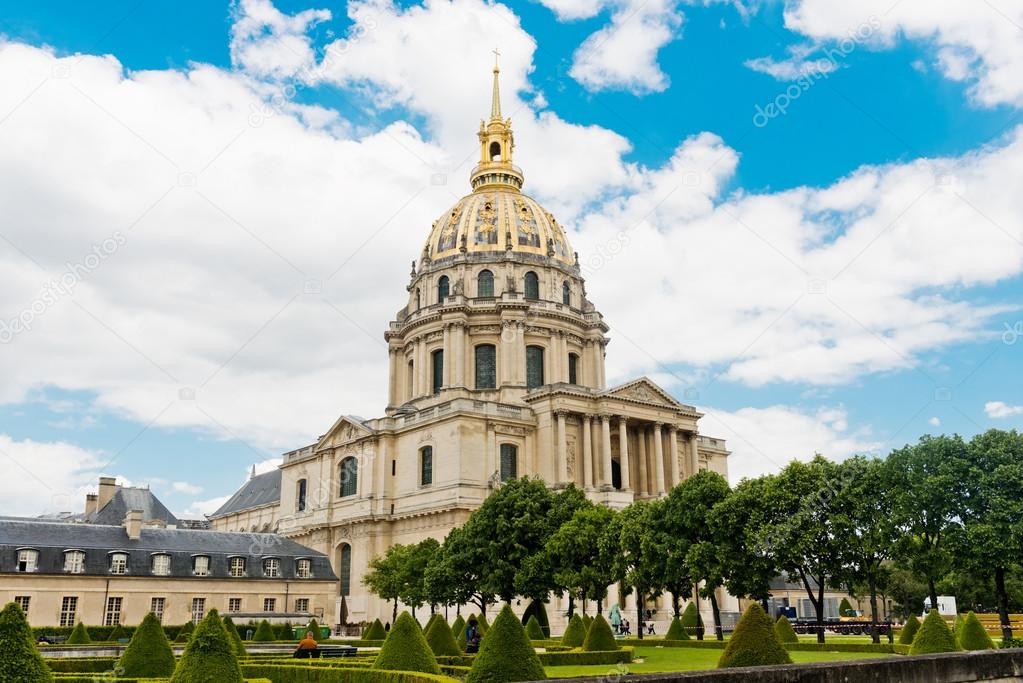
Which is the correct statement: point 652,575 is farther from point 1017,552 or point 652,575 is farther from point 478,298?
point 478,298

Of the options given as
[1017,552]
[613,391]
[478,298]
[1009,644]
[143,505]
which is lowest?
[1009,644]

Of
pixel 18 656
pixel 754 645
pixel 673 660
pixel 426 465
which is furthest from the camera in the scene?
pixel 426 465

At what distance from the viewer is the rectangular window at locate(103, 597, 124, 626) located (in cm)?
5481

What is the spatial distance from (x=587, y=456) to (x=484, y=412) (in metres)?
8.65

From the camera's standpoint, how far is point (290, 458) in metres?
88.4

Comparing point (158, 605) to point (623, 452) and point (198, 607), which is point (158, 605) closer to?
point (198, 607)

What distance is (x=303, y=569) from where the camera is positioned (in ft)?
220

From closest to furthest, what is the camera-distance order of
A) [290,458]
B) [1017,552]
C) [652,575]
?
[1017,552], [652,575], [290,458]

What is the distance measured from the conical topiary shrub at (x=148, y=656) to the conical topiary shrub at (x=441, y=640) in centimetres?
891

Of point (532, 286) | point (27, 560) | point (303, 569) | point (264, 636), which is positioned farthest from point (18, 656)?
point (532, 286)

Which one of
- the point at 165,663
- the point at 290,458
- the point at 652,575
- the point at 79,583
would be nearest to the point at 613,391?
the point at 652,575

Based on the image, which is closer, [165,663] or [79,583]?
[165,663]

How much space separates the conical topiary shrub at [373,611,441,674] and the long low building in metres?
38.9

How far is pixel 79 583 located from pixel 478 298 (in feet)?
132
